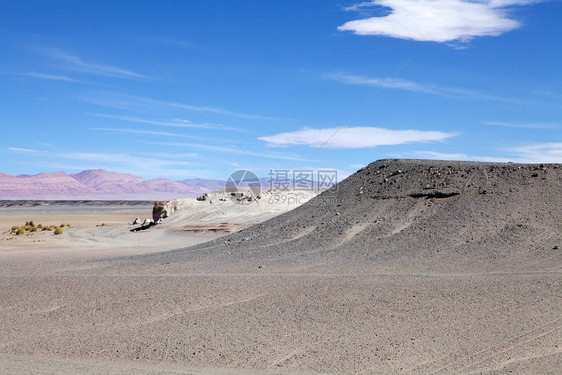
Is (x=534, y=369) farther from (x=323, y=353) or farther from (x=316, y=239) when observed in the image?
(x=316, y=239)

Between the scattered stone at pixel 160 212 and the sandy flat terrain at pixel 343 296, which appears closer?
the sandy flat terrain at pixel 343 296

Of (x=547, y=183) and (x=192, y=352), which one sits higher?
(x=547, y=183)

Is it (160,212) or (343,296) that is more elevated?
(160,212)

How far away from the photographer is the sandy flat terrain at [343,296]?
746 cm

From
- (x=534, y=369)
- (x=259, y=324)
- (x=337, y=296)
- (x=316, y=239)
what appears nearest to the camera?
(x=534, y=369)

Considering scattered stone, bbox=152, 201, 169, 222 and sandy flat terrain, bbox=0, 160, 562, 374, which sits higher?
scattered stone, bbox=152, 201, 169, 222

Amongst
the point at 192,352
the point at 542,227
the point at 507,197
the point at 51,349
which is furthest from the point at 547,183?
the point at 51,349

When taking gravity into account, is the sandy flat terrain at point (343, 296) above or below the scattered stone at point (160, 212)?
below

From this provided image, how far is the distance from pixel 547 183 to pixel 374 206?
204 inches

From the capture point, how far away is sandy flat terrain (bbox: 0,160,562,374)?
746 centimetres

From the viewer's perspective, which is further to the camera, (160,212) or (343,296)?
(160,212)

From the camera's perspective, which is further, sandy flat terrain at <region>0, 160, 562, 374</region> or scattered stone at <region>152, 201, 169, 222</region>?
scattered stone at <region>152, 201, 169, 222</region>

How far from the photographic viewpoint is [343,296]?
1009cm

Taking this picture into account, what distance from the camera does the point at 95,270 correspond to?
14.9 meters
